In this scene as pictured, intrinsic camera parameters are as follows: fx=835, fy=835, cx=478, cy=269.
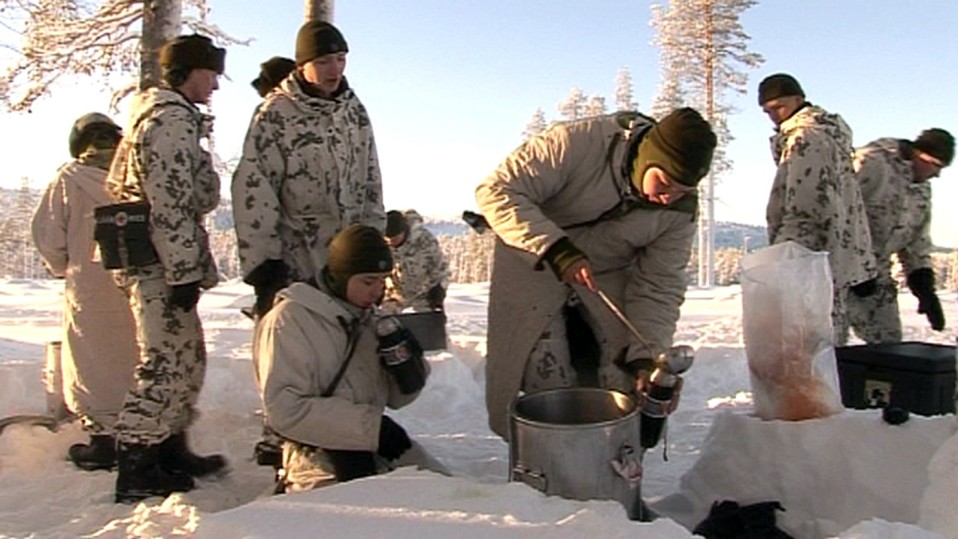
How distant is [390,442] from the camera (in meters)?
3.53

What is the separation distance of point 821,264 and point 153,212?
3.04m

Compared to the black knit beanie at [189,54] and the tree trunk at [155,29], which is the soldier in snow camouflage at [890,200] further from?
the tree trunk at [155,29]

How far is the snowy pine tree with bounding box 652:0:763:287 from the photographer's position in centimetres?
3023

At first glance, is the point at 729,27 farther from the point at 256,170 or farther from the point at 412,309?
the point at 256,170

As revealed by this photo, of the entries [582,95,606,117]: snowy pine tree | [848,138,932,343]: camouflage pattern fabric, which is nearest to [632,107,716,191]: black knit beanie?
[848,138,932,343]: camouflage pattern fabric

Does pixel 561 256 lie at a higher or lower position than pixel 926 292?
higher

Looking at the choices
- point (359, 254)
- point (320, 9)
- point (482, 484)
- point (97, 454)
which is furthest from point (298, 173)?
point (320, 9)

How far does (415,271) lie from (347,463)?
535cm

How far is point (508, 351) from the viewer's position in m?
3.66

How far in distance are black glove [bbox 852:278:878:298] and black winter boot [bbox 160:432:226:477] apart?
4156mm

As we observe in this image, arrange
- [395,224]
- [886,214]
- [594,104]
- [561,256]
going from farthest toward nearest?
[594,104] → [395,224] → [886,214] → [561,256]

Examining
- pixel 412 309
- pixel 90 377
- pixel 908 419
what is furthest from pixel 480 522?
pixel 412 309

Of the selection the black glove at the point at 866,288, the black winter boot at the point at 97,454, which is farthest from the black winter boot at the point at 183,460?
the black glove at the point at 866,288

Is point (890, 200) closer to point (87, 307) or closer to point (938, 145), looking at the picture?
point (938, 145)
